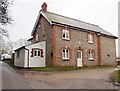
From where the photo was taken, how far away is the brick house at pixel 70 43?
23734 mm

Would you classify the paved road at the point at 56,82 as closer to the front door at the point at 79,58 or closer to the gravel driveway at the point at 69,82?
the gravel driveway at the point at 69,82

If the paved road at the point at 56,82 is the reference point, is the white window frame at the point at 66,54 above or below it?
above

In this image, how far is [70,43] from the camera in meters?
25.3

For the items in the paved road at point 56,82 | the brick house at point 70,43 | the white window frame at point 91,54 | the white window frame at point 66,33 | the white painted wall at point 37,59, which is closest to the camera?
the paved road at point 56,82

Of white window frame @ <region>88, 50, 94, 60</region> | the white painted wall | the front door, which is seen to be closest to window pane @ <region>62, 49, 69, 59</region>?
the front door

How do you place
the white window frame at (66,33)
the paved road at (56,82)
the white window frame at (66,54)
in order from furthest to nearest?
the white window frame at (66,33) < the white window frame at (66,54) < the paved road at (56,82)

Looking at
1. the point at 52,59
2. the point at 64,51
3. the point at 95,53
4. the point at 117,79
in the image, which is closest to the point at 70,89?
the point at 117,79

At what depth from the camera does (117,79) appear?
1352 cm

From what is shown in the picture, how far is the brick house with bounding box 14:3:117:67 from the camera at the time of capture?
23734 mm

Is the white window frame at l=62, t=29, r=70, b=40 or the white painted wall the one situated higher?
the white window frame at l=62, t=29, r=70, b=40

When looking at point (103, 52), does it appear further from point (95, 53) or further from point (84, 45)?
point (84, 45)

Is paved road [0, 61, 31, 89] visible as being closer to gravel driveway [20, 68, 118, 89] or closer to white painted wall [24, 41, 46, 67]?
gravel driveway [20, 68, 118, 89]

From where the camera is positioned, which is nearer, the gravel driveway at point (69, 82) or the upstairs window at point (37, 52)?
the gravel driveway at point (69, 82)

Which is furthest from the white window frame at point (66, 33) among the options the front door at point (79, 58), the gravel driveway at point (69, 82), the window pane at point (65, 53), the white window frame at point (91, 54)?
the gravel driveway at point (69, 82)
